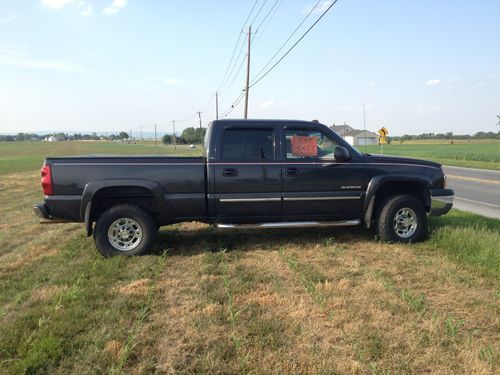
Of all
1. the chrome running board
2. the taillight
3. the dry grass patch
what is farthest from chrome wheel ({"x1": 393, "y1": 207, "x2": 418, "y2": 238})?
the taillight

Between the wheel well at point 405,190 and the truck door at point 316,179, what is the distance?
1.36 ft

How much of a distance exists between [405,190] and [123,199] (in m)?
4.36

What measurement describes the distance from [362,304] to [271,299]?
90 centimetres

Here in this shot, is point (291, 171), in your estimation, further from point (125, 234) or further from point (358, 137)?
point (358, 137)

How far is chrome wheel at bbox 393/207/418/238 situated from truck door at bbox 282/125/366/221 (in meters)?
0.64

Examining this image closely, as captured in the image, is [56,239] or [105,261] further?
[56,239]

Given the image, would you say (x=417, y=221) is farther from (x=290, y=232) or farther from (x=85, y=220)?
(x=85, y=220)

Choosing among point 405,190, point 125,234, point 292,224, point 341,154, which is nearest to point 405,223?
point 405,190

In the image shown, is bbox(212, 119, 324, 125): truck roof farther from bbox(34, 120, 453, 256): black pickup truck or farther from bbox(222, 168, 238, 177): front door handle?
bbox(222, 168, 238, 177): front door handle

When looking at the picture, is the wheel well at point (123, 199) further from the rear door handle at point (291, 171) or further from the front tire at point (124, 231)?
the rear door handle at point (291, 171)

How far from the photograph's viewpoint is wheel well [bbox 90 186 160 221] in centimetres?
529

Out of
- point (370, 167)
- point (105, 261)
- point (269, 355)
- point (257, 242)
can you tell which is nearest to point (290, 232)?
point (257, 242)

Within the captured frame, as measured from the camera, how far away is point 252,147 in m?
5.56

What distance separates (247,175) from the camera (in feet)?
17.8
